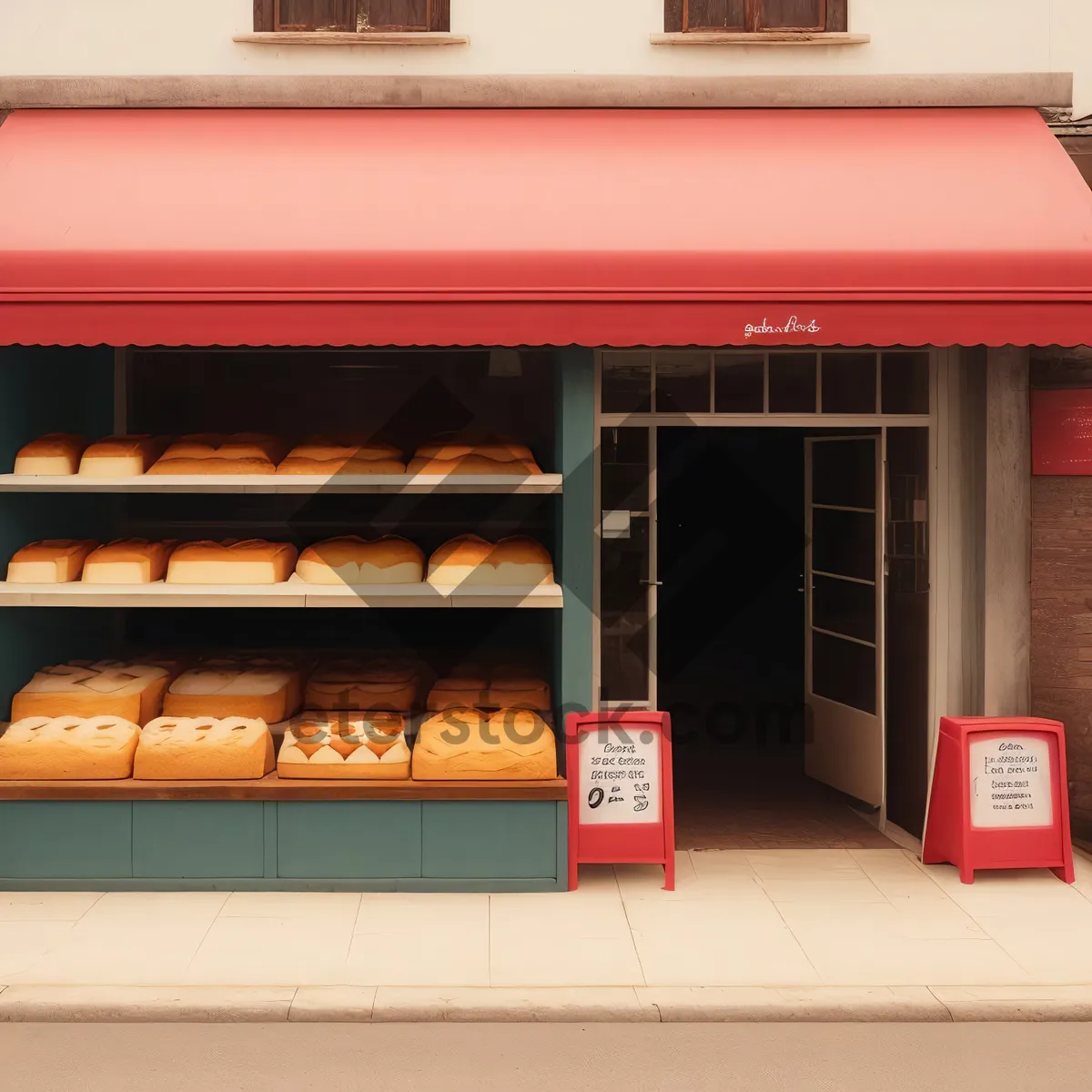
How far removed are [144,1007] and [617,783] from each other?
286 centimetres

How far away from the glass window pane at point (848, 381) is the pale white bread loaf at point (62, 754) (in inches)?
194

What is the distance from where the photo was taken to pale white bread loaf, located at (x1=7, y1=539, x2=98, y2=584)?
7.27 metres

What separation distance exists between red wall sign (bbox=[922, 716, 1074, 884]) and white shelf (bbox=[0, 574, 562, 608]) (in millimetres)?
2609

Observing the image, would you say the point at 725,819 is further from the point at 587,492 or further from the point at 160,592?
the point at 160,592

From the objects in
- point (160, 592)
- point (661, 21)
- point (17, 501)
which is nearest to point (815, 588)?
point (661, 21)

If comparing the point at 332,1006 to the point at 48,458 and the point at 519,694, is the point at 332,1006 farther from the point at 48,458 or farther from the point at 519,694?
the point at 48,458

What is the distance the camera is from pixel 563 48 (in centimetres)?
802

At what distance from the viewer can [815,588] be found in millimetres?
9195

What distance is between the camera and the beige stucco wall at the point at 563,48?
8023 mm

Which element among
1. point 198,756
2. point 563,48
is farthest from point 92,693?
point 563,48

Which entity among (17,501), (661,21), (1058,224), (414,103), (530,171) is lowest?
(17,501)

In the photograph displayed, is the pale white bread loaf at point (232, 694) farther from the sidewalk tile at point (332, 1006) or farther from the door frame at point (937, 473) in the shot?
the sidewalk tile at point (332, 1006)

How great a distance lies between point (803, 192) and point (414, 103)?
261 centimetres

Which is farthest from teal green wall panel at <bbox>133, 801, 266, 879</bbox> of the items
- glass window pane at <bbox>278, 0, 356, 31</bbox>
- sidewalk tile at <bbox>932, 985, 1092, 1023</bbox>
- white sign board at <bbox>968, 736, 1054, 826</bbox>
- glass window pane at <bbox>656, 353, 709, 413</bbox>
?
glass window pane at <bbox>278, 0, 356, 31</bbox>
